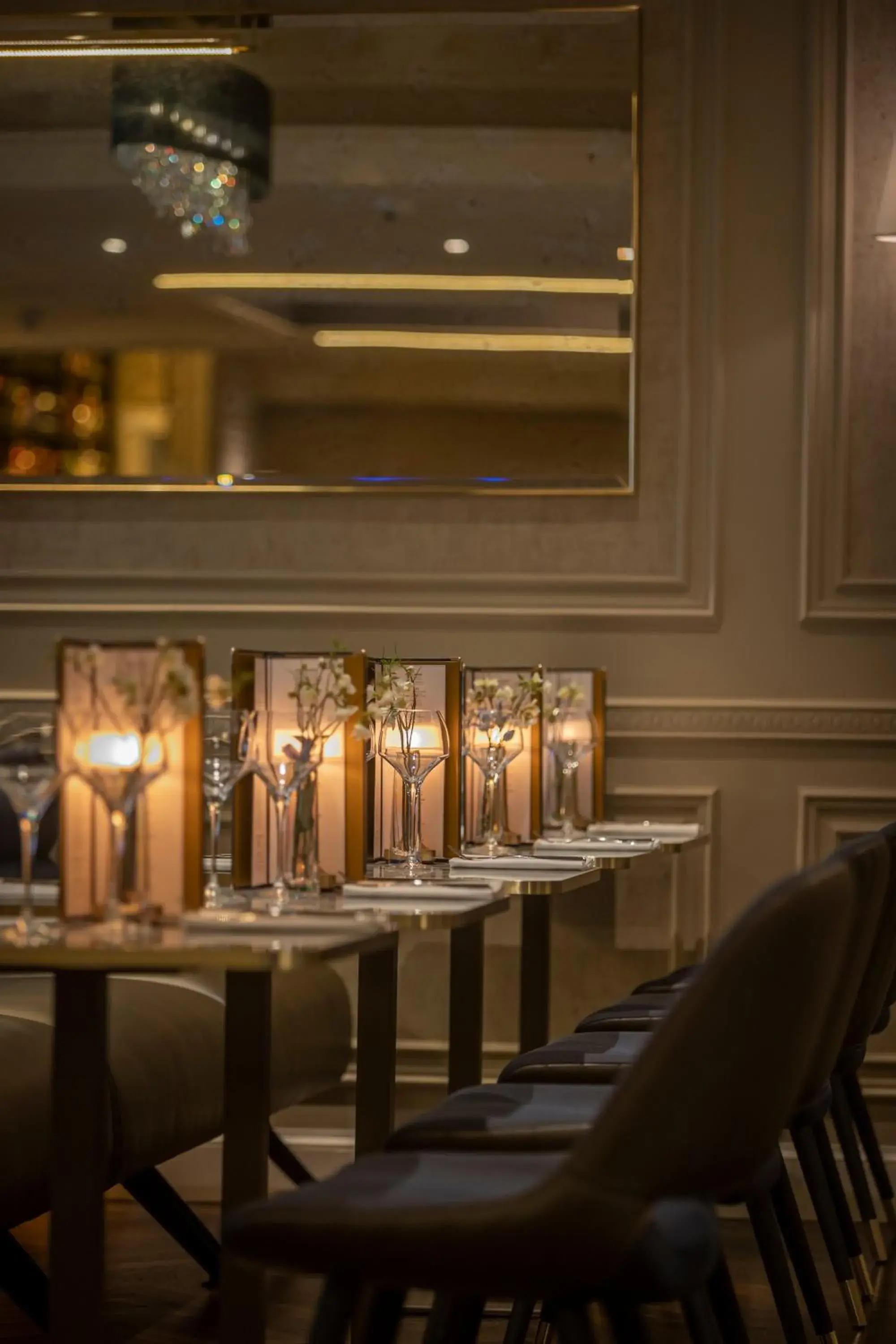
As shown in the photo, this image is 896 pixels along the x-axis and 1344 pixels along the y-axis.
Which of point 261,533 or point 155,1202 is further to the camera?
point 261,533

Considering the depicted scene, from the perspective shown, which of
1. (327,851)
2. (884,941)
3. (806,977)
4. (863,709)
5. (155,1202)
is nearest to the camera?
(806,977)

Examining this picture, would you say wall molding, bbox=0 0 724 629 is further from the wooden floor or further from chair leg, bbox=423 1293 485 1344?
chair leg, bbox=423 1293 485 1344

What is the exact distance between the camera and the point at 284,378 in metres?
4.70

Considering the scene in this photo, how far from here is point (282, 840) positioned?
8.34ft

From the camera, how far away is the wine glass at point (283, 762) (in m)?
2.50

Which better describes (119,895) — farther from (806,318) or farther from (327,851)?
(806,318)

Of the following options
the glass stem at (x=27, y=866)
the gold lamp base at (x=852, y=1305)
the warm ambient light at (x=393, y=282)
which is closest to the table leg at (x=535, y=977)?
the gold lamp base at (x=852, y=1305)

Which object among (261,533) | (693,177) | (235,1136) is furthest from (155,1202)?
(693,177)

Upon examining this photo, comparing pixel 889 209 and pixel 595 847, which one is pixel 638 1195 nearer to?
pixel 595 847

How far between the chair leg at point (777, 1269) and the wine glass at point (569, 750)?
5.69 ft

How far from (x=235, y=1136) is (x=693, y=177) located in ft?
10.6

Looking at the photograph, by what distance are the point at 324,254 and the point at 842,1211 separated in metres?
2.72

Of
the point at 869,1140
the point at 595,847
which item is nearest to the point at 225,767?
the point at 595,847

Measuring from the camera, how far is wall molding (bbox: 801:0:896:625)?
4535 mm
